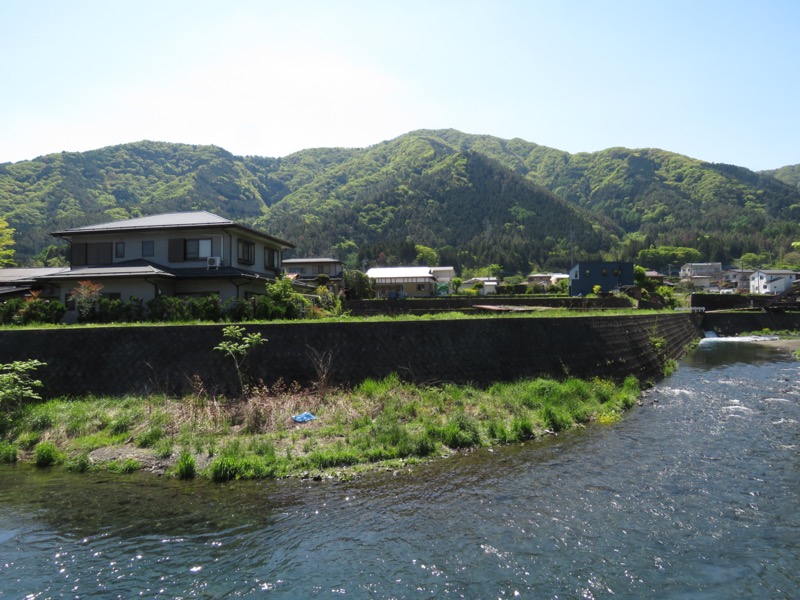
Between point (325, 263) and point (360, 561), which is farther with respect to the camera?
point (325, 263)

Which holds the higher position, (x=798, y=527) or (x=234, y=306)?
(x=234, y=306)

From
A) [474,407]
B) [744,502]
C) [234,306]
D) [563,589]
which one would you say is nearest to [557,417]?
[474,407]

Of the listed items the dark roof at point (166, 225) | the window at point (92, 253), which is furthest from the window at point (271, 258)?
the window at point (92, 253)

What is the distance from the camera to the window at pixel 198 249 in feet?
79.9

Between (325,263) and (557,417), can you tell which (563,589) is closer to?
(557,417)

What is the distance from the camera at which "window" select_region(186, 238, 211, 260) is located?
24.3 m

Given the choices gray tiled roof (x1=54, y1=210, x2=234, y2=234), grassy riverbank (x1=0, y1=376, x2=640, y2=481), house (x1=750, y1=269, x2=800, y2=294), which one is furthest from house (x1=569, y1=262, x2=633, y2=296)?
grassy riverbank (x1=0, y1=376, x2=640, y2=481)

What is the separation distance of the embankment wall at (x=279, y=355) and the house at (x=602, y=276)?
47.6m

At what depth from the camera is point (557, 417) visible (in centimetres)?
1356

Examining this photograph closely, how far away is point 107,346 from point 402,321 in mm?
8895

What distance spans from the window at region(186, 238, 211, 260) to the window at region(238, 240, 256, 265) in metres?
1.62

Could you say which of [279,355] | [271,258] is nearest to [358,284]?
[271,258]

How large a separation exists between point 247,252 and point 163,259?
4.09 m

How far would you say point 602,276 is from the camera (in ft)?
201
